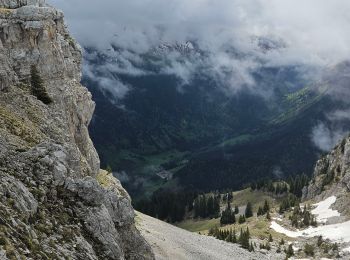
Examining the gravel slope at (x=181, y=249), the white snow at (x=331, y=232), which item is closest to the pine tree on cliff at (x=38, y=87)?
the gravel slope at (x=181, y=249)

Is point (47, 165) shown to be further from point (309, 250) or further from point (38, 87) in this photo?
point (309, 250)

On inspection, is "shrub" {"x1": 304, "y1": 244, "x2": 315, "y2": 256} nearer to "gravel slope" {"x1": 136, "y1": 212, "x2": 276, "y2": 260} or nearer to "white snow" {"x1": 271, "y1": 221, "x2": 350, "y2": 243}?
"white snow" {"x1": 271, "y1": 221, "x2": 350, "y2": 243}

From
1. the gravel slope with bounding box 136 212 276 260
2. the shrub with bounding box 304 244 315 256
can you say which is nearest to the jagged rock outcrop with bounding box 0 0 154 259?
the gravel slope with bounding box 136 212 276 260

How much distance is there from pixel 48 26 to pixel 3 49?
33.5 ft

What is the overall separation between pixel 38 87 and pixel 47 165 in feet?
99.4

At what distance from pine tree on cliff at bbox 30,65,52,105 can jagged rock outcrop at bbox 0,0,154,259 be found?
2.78 ft

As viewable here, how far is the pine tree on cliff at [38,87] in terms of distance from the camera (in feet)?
249

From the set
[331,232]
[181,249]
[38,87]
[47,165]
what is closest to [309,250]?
[331,232]

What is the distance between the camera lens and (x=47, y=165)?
49.1 metres

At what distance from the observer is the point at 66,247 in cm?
4275

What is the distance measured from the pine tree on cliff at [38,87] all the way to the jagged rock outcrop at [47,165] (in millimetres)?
847

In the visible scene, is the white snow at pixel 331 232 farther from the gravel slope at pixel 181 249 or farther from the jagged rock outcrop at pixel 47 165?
the jagged rock outcrop at pixel 47 165

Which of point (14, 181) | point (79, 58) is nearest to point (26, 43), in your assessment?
point (79, 58)

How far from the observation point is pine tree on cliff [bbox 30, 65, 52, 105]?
75938 mm
